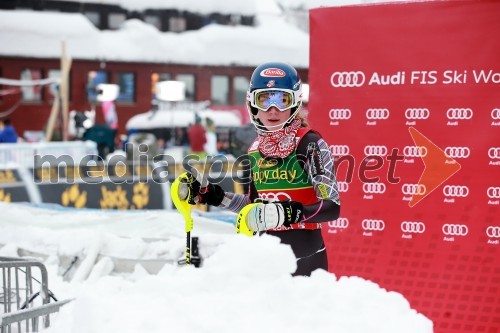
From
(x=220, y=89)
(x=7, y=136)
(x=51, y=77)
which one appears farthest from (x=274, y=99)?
(x=220, y=89)

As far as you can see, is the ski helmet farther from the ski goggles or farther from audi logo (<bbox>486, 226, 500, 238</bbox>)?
audi logo (<bbox>486, 226, 500, 238</bbox>)

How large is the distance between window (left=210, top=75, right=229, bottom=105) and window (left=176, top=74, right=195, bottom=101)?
1.06 m

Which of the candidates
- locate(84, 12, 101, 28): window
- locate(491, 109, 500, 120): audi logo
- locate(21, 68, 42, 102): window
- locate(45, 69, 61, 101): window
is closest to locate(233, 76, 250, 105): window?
locate(84, 12, 101, 28): window

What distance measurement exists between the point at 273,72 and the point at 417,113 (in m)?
1.63

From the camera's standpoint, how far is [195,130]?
15.6 m

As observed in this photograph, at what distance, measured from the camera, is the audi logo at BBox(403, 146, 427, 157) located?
5016 millimetres

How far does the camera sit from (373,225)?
519cm

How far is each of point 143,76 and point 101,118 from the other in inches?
127

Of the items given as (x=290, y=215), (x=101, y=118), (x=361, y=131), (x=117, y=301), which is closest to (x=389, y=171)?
(x=361, y=131)

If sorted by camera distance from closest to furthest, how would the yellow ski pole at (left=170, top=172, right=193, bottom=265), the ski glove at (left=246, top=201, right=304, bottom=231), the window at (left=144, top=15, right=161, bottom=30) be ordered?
the ski glove at (left=246, top=201, right=304, bottom=231) → the yellow ski pole at (left=170, top=172, right=193, bottom=265) → the window at (left=144, top=15, right=161, bottom=30)

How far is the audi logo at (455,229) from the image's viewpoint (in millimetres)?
4934

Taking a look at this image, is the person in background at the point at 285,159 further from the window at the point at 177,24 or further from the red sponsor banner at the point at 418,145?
the window at the point at 177,24

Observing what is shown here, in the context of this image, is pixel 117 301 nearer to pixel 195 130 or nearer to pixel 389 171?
pixel 389 171

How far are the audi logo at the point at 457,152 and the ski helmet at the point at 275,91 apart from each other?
5.26ft
